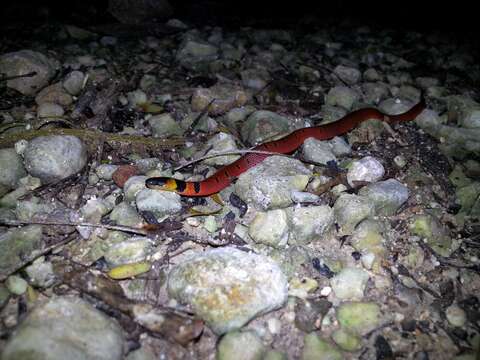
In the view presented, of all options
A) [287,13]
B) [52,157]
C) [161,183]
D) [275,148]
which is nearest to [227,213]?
[161,183]

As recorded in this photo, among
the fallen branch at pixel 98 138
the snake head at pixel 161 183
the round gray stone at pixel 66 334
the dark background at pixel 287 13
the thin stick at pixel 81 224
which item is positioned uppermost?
the dark background at pixel 287 13

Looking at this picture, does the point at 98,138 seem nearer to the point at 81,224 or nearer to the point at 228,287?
the point at 81,224

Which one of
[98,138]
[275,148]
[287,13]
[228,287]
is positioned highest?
[287,13]

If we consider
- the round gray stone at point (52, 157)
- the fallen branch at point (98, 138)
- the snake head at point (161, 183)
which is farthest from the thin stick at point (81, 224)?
the fallen branch at point (98, 138)

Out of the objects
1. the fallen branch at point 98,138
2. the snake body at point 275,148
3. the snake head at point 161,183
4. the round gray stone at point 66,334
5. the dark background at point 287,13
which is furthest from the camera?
the dark background at point 287,13

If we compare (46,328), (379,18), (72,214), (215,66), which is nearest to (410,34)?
(379,18)

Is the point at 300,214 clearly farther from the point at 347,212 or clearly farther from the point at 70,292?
the point at 70,292

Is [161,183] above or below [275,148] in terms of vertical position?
below

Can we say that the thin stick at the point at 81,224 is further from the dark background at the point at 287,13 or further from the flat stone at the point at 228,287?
the dark background at the point at 287,13
